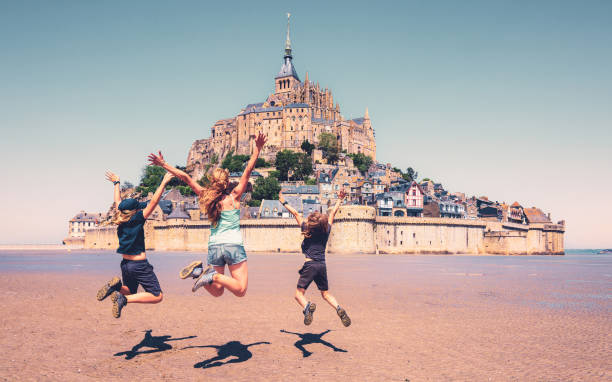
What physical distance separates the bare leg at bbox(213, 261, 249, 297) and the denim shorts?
0.34 feet

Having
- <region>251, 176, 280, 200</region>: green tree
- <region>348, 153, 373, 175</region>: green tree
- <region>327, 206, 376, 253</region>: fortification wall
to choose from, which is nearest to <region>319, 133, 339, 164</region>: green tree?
<region>348, 153, 373, 175</region>: green tree

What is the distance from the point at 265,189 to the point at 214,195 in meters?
90.4

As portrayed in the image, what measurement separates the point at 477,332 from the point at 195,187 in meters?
7.00

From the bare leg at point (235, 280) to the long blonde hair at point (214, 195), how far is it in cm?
82

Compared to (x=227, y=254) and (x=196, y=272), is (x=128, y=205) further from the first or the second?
(x=227, y=254)

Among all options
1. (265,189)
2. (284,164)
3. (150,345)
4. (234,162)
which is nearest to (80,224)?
(234,162)

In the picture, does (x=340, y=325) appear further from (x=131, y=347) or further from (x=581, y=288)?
(x=581, y=288)

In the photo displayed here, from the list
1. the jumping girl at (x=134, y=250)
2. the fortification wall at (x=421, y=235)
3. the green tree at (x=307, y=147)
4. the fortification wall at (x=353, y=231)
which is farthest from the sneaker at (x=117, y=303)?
the green tree at (x=307, y=147)

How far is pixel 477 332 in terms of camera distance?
1037 centimetres

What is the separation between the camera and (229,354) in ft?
27.2

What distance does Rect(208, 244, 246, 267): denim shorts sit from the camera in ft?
24.3

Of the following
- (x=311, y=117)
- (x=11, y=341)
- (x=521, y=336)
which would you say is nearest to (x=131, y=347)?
(x=11, y=341)

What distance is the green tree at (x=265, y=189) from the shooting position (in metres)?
95.7

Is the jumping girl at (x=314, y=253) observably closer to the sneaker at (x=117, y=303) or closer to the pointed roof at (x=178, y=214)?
the sneaker at (x=117, y=303)
